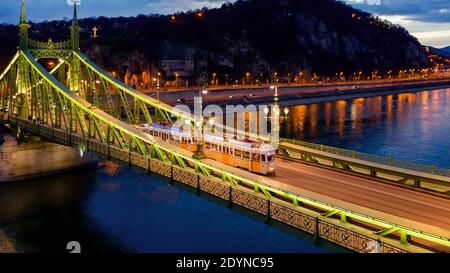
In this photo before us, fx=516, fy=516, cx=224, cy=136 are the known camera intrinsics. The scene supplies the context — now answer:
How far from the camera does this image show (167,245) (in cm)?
3138

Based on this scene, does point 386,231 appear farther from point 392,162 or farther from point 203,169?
point 392,162

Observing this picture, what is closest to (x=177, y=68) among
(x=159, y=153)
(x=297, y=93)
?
(x=297, y=93)

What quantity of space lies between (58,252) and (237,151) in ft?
41.0

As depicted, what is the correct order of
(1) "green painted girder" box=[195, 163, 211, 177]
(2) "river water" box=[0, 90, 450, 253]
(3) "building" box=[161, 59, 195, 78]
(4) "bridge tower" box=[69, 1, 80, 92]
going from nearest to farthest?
(1) "green painted girder" box=[195, 163, 211, 177] → (2) "river water" box=[0, 90, 450, 253] → (4) "bridge tower" box=[69, 1, 80, 92] → (3) "building" box=[161, 59, 195, 78]

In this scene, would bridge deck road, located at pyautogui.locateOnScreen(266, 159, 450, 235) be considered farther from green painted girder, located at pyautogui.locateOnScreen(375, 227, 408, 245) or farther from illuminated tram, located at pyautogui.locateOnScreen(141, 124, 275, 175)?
green painted girder, located at pyautogui.locateOnScreen(375, 227, 408, 245)

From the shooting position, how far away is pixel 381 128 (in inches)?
3233

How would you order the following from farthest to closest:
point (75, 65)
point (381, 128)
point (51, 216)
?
point (381, 128) < point (75, 65) < point (51, 216)

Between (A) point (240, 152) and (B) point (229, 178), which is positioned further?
(A) point (240, 152)

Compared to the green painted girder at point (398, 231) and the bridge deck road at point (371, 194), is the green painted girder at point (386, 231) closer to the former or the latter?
the green painted girder at point (398, 231)

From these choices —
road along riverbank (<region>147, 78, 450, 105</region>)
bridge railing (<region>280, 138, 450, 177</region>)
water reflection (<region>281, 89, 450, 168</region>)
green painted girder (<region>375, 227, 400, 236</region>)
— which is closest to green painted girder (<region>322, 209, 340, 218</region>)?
green painted girder (<region>375, 227, 400, 236</region>)

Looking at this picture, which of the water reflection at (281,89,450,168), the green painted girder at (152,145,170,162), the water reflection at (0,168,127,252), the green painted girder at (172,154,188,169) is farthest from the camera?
the water reflection at (281,89,450,168)

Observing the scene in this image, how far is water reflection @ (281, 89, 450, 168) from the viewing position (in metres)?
62.0
